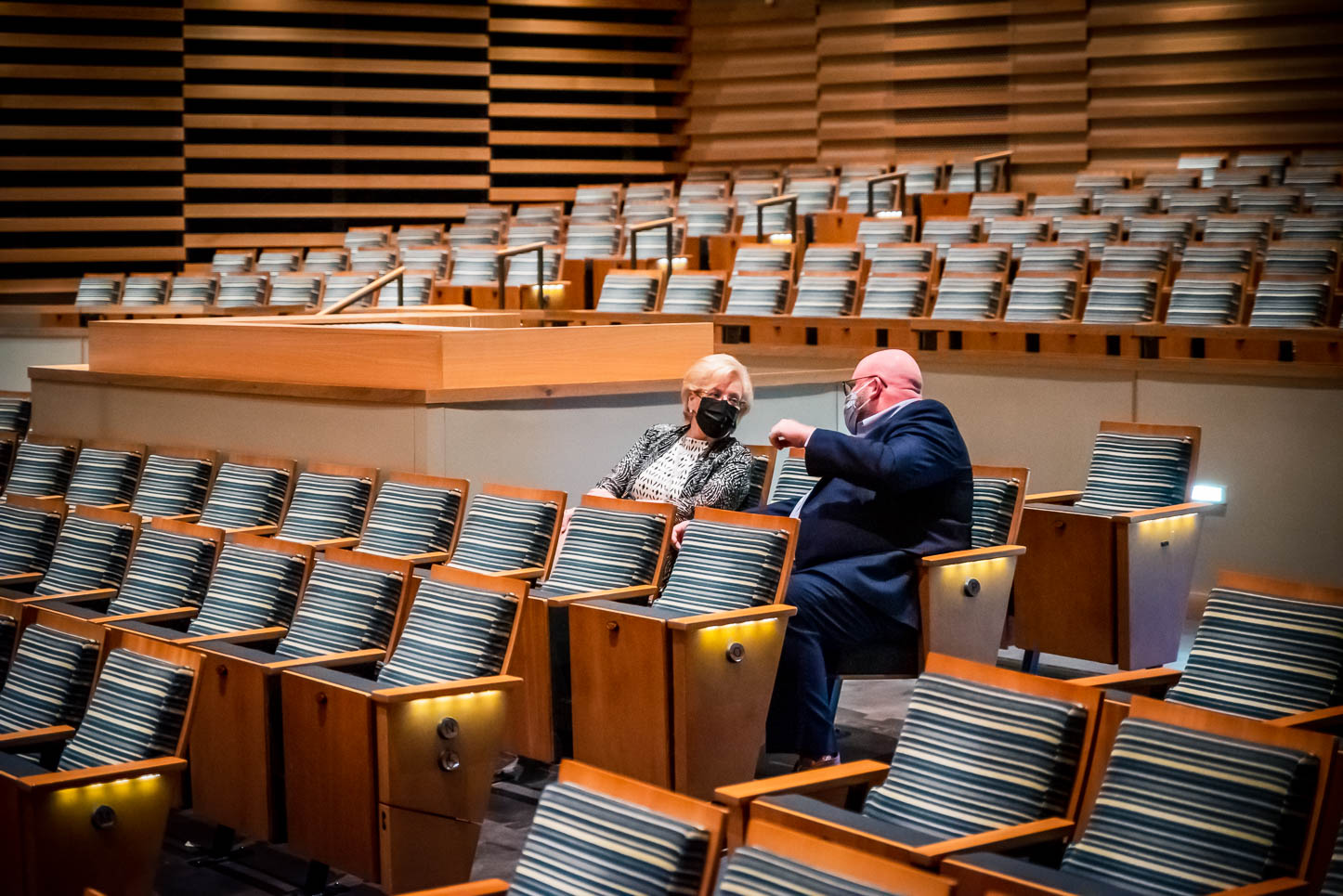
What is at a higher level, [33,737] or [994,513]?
[994,513]

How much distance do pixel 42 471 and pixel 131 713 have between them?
215cm

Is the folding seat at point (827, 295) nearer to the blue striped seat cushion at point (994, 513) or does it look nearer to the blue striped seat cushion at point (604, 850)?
the blue striped seat cushion at point (994, 513)

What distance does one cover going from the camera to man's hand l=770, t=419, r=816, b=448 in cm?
278

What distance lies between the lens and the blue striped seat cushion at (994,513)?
3.03 meters

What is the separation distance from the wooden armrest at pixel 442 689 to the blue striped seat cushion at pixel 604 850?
0.59 meters

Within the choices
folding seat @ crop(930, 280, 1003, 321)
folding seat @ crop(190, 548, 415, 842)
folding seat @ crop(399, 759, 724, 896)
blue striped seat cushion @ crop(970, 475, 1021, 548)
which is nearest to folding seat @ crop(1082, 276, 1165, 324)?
folding seat @ crop(930, 280, 1003, 321)

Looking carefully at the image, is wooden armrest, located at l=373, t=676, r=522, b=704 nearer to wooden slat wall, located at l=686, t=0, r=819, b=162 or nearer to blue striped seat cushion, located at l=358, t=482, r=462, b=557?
blue striped seat cushion, located at l=358, t=482, r=462, b=557

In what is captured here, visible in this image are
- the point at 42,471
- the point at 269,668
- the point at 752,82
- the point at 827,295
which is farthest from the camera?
the point at 752,82

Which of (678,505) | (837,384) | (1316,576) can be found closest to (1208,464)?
(1316,576)

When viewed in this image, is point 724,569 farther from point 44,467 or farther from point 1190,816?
point 44,467

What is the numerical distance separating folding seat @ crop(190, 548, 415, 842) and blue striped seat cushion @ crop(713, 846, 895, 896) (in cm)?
112

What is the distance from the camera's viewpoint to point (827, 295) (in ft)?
17.3

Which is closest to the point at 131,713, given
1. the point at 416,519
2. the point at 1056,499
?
the point at 416,519

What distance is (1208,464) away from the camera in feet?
12.6
